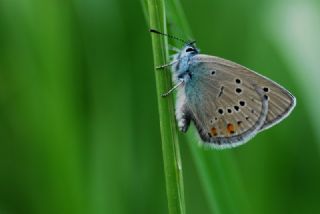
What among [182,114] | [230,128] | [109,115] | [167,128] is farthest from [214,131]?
[109,115]

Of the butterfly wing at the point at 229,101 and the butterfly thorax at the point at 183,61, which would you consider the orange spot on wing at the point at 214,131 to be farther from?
the butterfly thorax at the point at 183,61

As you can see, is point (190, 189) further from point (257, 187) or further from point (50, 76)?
point (50, 76)

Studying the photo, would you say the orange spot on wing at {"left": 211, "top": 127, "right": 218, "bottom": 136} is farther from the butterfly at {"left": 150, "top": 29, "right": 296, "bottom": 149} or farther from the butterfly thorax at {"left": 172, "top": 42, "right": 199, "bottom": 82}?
the butterfly thorax at {"left": 172, "top": 42, "right": 199, "bottom": 82}

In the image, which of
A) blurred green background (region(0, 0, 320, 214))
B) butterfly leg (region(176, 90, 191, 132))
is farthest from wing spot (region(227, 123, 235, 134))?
blurred green background (region(0, 0, 320, 214))

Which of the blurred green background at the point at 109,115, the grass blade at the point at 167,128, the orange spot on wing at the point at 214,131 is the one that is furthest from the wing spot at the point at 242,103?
the grass blade at the point at 167,128

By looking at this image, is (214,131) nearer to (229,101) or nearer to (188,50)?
(229,101)

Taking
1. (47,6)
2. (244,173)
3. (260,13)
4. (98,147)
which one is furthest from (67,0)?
(244,173)

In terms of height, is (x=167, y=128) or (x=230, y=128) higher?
(x=230, y=128)
